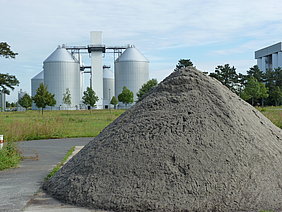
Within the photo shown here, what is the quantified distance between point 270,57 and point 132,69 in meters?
32.8

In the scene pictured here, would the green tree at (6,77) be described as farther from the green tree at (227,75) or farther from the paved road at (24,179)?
the green tree at (227,75)

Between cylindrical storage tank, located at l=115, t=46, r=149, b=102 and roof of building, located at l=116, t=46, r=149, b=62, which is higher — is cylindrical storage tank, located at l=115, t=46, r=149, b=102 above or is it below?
below

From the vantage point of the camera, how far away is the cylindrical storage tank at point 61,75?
65625 mm

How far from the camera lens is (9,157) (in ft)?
32.8

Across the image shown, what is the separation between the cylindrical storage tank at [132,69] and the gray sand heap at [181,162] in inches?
2315

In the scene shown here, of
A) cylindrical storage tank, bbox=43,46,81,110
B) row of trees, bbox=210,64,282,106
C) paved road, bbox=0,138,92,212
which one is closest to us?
paved road, bbox=0,138,92,212

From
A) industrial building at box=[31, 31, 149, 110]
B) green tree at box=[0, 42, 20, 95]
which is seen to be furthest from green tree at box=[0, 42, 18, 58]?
industrial building at box=[31, 31, 149, 110]

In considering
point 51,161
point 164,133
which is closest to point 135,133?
point 164,133

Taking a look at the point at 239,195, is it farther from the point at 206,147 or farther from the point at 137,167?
the point at 137,167

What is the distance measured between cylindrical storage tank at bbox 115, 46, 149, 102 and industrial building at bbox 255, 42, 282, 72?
2612cm

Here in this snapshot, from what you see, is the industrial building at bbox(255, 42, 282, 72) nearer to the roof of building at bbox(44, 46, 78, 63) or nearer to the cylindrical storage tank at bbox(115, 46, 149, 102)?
the cylindrical storage tank at bbox(115, 46, 149, 102)

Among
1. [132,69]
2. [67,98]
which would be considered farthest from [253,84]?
[67,98]

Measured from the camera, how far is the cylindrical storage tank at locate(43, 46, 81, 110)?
65.6 meters

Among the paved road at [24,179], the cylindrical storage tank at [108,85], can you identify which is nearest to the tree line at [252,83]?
the cylindrical storage tank at [108,85]
